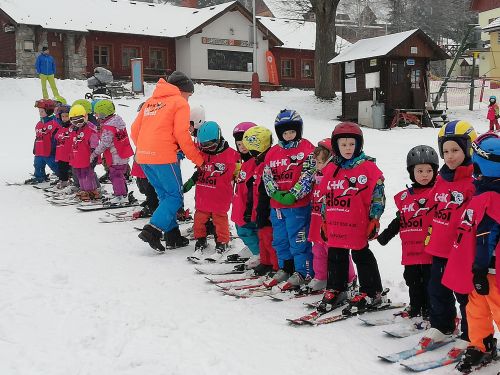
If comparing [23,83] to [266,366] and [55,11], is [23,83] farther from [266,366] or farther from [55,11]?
[266,366]

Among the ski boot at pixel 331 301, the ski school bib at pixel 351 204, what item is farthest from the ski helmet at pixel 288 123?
the ski boot at pixel 331 301

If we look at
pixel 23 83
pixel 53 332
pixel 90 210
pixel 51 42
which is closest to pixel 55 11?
pixel 51 42

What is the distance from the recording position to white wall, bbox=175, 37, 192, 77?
35.3 meters

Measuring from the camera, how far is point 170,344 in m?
4.34

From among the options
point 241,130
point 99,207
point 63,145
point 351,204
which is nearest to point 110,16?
point 63,145

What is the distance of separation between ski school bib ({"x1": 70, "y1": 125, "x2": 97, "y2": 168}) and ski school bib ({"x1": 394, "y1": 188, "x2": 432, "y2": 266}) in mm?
7409

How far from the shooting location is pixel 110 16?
1388 inches

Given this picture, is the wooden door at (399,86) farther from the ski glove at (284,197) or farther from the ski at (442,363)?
the ski at (442,363)

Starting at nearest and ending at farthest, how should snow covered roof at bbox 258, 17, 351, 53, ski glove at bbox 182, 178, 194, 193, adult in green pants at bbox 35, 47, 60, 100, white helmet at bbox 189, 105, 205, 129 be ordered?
1. ski glove at bbox 182, 178, 194, 193
2. white helmet at bbox 189, 105, 205, 129
3. adult in green pants at bbox 35, 47, 60, 100
4. snow covered roof at bbox 258, 17, 351, 53

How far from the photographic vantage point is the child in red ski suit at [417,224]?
4531 mm

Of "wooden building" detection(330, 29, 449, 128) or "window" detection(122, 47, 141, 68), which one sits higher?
"window" detection(122, 47, 141, 68)

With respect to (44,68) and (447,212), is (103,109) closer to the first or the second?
(447,212)

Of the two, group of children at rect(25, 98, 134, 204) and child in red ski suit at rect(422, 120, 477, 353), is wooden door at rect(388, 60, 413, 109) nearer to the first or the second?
group of children at rect(25, 98, 134, 204)

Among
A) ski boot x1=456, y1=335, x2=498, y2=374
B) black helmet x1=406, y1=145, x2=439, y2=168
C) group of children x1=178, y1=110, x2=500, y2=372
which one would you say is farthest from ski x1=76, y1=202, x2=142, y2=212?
ski boot x1=456, y1=335, x2=498, y2=374
